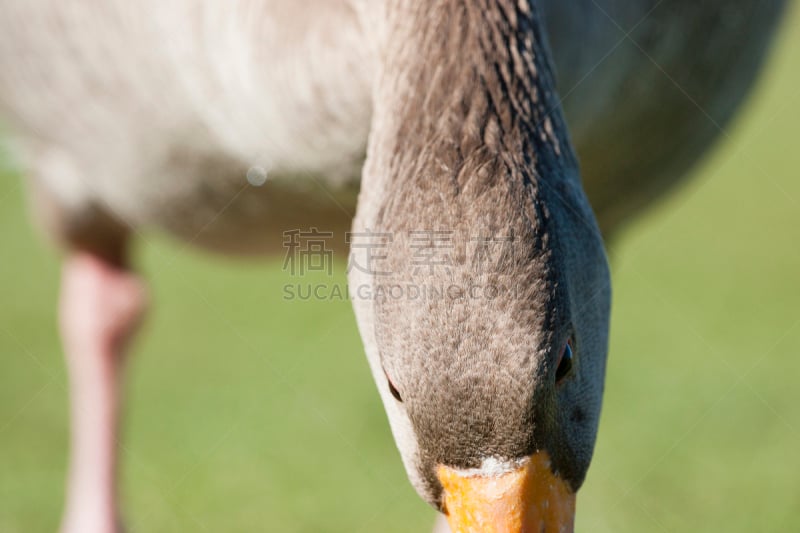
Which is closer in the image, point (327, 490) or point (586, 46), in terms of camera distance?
point (586, 46)

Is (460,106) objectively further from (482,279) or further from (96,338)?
(96,338)

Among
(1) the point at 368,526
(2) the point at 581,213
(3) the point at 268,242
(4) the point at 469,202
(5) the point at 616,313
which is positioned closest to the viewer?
(4) the point at 469,202

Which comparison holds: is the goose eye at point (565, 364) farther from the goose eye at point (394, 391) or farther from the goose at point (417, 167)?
the goose eye at point (394, 391)

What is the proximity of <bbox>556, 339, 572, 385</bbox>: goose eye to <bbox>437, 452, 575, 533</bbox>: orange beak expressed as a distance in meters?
0.16

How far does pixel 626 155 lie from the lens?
3.67m

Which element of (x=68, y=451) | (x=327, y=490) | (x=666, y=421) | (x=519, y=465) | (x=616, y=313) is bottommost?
(x=68, y=451)

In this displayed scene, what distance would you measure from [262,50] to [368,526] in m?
2.28

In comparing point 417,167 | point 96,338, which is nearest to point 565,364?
point 417,167

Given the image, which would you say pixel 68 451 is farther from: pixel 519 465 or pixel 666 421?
pixel 519 465

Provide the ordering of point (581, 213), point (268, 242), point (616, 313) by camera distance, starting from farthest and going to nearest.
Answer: point (616, 313)
point (268, 242)
point (581, 213)

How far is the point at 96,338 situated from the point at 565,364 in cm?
319

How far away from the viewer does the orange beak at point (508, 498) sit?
234 cm

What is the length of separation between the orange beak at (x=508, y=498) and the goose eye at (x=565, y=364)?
0.16m

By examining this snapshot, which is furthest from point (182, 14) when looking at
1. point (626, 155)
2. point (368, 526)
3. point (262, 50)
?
point (368, 526)
